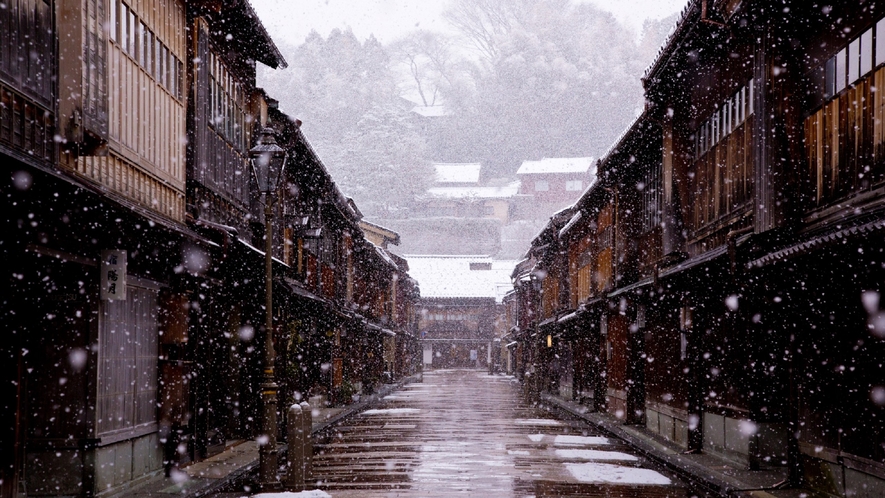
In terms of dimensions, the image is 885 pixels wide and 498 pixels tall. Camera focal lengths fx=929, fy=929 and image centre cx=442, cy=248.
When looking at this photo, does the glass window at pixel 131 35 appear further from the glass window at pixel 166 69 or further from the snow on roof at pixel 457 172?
the snow on roof at pixel 457 172

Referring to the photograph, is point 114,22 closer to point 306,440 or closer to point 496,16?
point 306,440

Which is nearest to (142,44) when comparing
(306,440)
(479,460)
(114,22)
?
(114,22)

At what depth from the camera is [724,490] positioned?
13.2 m

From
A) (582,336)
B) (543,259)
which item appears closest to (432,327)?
(543,259)

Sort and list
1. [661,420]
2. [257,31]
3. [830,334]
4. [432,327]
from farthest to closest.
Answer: [432,327]
[661,420]
[257,31]
[830,334]

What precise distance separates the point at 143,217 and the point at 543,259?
1785 inches

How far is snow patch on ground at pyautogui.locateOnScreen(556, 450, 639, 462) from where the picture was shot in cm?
1816

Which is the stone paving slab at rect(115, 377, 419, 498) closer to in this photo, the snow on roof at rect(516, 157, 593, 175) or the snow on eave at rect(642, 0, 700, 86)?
the snow on eave at rect(642, 0, 700, 86)

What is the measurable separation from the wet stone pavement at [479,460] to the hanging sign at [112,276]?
4.11 meters

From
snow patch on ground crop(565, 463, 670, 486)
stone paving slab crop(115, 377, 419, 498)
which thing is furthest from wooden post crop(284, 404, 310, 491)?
snow patch on ground crop(565, 463, 670, 486)

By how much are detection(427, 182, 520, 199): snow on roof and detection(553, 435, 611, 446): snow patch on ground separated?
84210 mm

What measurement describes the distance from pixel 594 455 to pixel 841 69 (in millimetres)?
9437

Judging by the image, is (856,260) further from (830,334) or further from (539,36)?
(539,36)

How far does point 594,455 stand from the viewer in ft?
61.5
